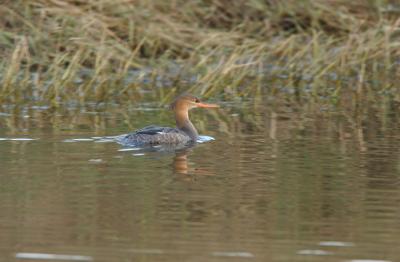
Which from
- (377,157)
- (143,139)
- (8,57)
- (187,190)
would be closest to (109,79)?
(8,57)

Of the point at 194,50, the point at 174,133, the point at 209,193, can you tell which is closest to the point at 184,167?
the point at 209,193

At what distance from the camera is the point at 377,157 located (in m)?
9.84

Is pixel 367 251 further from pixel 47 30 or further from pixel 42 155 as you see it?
pixel 47 30

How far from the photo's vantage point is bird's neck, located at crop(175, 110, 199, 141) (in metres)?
11.5

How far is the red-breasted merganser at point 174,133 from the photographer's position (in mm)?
10711

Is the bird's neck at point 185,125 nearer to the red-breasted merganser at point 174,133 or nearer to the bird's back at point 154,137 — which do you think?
the red-breasted merganser at point 174,133

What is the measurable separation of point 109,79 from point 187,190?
631 centimetres

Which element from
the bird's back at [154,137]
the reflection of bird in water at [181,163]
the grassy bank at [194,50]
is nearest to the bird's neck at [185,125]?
the bird's back at [154,137]

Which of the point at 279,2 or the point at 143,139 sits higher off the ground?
the point at 279,2

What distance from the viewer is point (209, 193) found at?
8.23 meters

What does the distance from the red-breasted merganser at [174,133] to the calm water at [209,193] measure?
21 centimetres

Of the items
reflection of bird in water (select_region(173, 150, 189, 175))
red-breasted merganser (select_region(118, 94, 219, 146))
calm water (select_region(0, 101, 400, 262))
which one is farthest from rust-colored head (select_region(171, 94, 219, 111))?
reflection of bird in water (select_region(173, 150, 189, 175))

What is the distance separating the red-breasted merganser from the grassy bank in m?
1.61

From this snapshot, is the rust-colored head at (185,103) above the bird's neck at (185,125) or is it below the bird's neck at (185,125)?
above
